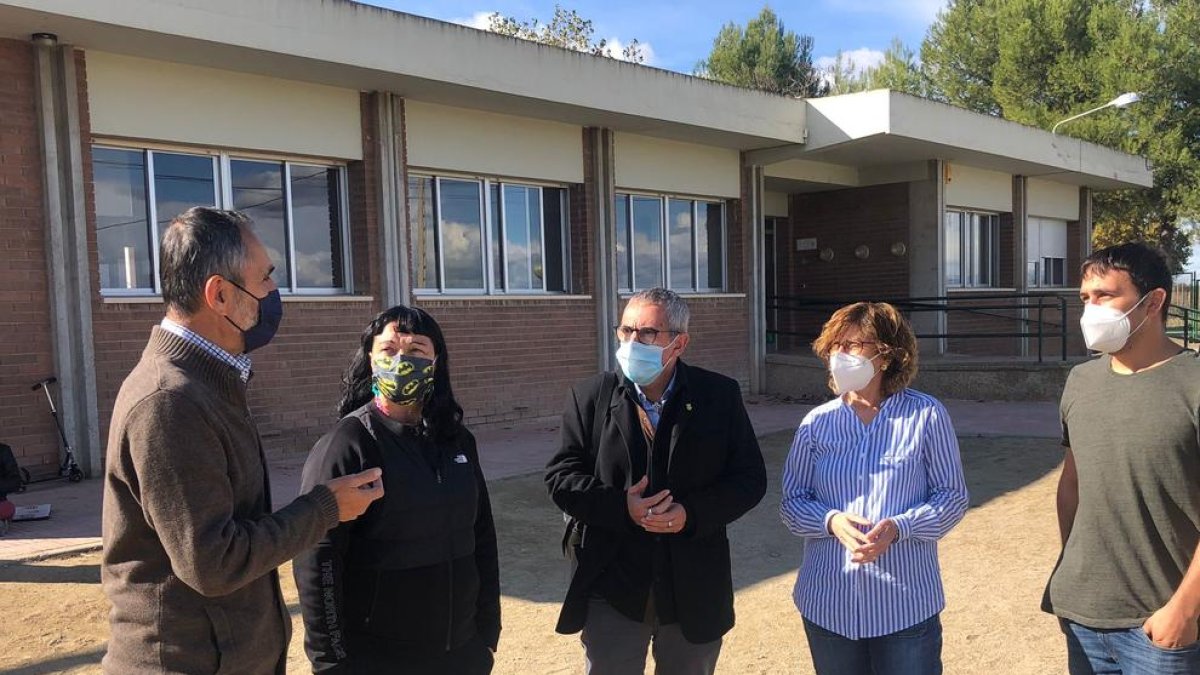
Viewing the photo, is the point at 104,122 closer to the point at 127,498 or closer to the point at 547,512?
the point at 547,512

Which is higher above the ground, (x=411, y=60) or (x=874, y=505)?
(x=411, y=60)

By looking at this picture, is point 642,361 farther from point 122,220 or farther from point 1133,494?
point 122,220

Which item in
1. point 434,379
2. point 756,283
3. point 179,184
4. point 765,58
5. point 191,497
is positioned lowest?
point 191,497

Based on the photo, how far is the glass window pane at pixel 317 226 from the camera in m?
Answer: 9.41

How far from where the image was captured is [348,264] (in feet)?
32.1

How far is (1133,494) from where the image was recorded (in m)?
2.45

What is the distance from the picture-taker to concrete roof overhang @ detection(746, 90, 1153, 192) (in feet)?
42.1

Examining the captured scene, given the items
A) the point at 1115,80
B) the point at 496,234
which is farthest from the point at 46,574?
the point at 1115,80

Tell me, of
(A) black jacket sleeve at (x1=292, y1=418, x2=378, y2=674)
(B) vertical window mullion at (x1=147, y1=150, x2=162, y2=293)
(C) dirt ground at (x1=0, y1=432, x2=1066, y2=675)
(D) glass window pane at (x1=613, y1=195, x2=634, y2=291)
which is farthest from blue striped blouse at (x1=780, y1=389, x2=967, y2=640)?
(D) glass window pane at (x1=613, y1=195, x2=634, y2=291)

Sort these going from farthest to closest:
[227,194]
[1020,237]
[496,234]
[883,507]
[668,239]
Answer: [1020,237], [668,239], [496,234], [227,194], [883,507]

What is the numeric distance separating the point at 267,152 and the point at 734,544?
6146 millimetres

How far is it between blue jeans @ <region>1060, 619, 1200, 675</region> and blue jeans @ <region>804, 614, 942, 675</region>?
40 centimetres

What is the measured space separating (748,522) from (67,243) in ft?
20.5

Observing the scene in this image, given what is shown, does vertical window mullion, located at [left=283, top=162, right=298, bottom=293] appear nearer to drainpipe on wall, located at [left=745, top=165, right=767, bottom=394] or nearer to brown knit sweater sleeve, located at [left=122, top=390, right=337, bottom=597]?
drainpipe on wall, located at [left=745, top=165, right=767, bottom=394]
